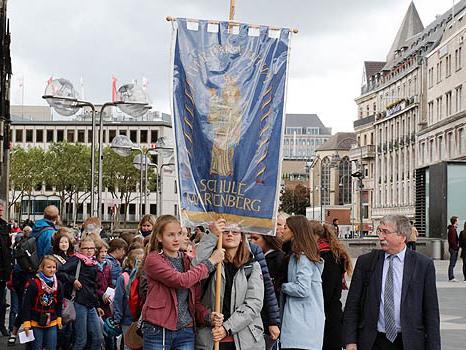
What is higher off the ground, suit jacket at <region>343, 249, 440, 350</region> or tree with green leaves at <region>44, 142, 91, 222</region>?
tree with green leaves at <region>44, 142, 91, 222</region>

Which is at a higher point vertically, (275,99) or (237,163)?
(275,99)

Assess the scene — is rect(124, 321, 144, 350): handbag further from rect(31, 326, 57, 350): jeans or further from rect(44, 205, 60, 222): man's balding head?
rect(44, 205, 60, 222): man's balding head

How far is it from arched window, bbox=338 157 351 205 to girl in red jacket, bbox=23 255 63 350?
156 metres

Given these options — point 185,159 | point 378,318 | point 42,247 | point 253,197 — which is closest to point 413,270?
point 378,318

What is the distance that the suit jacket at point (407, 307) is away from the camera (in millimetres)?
7777

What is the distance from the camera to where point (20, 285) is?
16.2 metres

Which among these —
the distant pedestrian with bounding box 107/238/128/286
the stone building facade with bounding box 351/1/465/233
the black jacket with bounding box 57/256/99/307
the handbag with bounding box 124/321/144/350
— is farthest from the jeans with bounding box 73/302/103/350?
the stone building facade with bounding box 351/1/465/233

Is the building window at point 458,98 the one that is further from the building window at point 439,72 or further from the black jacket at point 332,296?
the black jacket at point 332,296

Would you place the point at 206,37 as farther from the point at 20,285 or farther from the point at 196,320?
the point at 20,285

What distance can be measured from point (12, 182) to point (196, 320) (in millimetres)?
123312

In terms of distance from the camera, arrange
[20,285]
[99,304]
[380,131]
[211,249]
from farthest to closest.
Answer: [380,131]
[20,285]
[99,304]
[211,249]

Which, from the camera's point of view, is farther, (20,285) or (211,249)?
(20,285)

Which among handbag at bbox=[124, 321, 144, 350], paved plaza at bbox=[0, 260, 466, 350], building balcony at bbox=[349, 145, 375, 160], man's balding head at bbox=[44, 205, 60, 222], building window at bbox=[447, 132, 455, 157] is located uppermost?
building balcony at bbox=[349, 145, 375, 160]

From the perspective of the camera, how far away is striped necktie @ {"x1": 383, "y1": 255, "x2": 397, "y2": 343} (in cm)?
780
